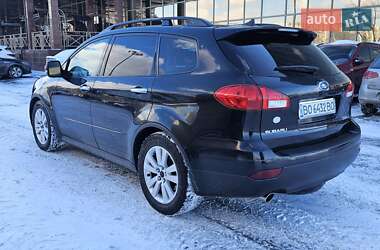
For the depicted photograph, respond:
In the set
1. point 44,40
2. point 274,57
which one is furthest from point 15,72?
point 274,57

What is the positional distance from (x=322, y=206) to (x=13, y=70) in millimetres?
17051

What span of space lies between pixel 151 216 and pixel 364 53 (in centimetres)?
910

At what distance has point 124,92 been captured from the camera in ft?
13.5

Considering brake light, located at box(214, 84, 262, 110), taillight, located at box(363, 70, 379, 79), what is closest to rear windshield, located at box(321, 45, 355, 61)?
taillight, located at box(363, 70, 379, 79)

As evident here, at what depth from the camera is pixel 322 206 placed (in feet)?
13.1

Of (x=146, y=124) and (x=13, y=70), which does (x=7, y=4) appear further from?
(x=146, y=124)

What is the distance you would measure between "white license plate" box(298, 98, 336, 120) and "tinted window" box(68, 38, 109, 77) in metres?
2.37

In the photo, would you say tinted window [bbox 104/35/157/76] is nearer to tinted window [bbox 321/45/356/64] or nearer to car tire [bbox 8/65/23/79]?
tinted window [bbox 321/45/356/64]

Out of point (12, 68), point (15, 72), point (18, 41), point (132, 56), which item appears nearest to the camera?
point (132, 56)

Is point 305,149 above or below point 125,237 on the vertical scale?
above

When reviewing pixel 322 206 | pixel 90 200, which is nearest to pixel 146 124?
pixel 90 200

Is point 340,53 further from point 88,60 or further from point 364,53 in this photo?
point 88,60

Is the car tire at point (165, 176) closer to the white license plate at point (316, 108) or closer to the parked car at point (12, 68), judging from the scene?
the white license plate at point (316, 108)

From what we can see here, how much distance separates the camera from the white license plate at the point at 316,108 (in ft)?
11.0
